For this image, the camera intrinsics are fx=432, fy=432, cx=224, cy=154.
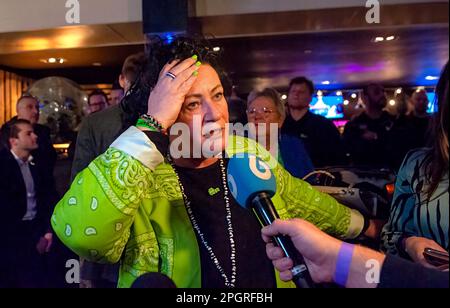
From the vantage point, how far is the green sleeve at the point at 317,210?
95 cm

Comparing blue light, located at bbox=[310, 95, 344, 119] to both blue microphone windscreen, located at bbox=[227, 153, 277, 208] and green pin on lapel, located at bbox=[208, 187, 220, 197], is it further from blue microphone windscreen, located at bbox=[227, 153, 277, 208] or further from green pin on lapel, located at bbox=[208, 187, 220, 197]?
blue microphone windscreen, located at bbox=[227, 153, 277, 208]

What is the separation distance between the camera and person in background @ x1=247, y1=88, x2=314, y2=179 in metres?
1.78

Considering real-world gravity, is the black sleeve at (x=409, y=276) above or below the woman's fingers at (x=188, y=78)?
below

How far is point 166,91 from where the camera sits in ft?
2.50

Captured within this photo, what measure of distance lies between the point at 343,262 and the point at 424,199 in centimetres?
36

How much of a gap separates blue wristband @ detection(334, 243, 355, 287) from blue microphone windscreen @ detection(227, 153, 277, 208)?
158 millimetres

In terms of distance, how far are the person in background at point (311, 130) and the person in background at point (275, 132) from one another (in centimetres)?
45

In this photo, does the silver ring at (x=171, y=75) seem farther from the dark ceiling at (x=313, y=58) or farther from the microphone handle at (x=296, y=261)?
the dark ceiling at (x=313, y=58)

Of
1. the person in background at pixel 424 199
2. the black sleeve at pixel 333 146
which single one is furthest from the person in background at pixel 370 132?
the person in background at pixel 424 199

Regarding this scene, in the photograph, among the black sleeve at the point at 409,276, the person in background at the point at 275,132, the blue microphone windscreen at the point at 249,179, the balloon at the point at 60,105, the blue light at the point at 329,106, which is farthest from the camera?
the blue light at the point at 329,106

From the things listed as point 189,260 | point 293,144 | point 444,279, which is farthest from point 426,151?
point 293,144

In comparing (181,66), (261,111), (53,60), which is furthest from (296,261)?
(53,60)

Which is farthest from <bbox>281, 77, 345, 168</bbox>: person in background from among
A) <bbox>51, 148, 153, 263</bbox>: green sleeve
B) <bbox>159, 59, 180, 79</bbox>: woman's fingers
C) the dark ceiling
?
<bbox>51, 148, 153, 263</bbox>: green sleeve
